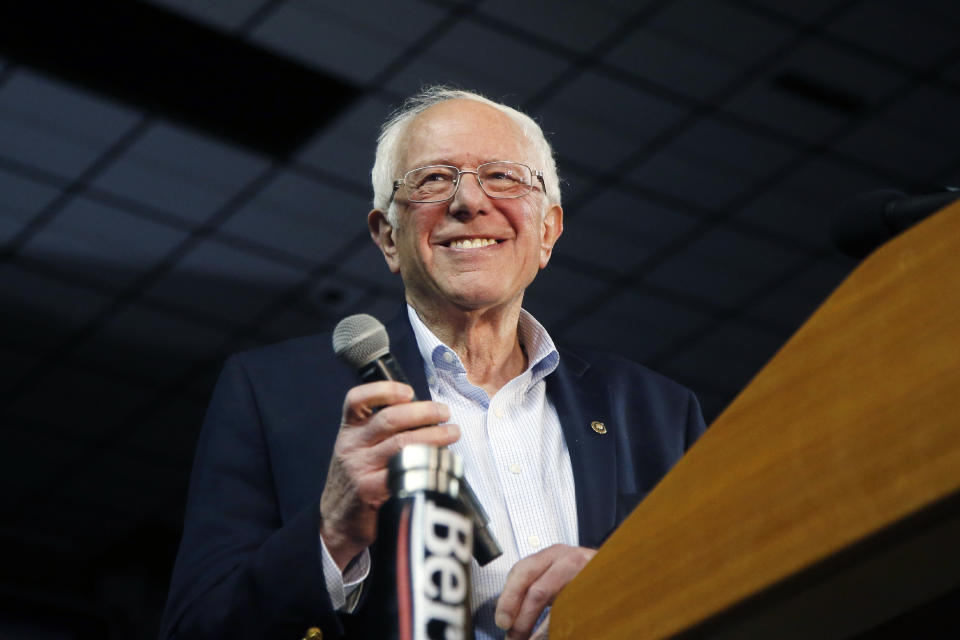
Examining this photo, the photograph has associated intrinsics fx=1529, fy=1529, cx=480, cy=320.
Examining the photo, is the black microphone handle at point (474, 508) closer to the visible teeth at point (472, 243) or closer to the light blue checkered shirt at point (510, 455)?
the light blue checkered shirt at point (510, 455)

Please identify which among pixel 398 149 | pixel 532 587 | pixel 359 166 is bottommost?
pixel 532 587

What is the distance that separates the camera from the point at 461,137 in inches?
94.1

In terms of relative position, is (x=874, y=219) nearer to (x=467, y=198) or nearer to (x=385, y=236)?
(x=467, y=198)

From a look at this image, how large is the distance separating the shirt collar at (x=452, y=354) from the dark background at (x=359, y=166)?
3.62m

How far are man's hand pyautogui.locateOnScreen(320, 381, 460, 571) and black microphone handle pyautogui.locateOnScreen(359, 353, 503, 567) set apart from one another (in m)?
0.03

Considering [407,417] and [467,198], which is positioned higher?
[467,198]

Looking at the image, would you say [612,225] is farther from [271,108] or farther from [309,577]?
[309,577]

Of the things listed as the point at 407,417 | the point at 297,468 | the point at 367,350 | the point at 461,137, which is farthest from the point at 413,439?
the point at 461,137

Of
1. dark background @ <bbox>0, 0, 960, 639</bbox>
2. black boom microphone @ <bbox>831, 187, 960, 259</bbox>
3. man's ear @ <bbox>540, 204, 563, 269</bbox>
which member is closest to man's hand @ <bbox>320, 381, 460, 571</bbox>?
black boom microphone @ <bbox>831, 187, 960, 259</bbox>

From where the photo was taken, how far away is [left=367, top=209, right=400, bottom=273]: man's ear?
2459 millimetres

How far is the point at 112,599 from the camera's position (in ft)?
32.8

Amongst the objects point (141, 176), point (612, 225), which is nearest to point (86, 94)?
point (141, 176)

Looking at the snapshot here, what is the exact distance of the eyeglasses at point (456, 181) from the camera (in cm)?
235

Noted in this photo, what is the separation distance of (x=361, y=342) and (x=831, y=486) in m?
0.60
